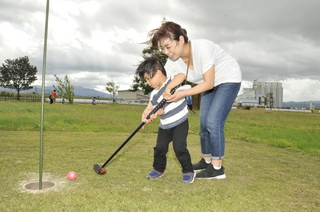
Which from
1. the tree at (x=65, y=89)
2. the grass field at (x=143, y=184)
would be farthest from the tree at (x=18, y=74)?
the grass field at (x=143, y=184)

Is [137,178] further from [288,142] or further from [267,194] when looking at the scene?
[288,142]

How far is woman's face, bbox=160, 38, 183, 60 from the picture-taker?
3240 millimetres

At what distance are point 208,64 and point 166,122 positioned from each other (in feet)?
2.94

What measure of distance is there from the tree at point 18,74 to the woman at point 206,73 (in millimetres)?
62063

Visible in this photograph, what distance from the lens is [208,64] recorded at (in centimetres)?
325

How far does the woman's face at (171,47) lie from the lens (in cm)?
324

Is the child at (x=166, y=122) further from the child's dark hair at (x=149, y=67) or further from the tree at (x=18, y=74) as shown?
the tree at (x=18, y=74)

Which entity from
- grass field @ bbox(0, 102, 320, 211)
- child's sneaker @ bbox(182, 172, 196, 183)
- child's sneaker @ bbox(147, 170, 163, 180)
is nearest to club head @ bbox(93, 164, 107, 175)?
grass field @ bbox(0, 102, 320, 211)

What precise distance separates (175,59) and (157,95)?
0.53 m

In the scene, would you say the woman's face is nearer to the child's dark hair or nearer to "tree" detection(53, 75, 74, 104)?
the child's dark hair

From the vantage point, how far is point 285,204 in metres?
2.79

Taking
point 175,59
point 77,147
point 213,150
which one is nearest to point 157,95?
point 175,59

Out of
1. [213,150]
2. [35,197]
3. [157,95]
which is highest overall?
[157,95]

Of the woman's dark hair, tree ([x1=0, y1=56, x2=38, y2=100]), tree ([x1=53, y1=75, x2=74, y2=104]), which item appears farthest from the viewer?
tree ([x1=0, y1=56, x2=38, y2=100])
